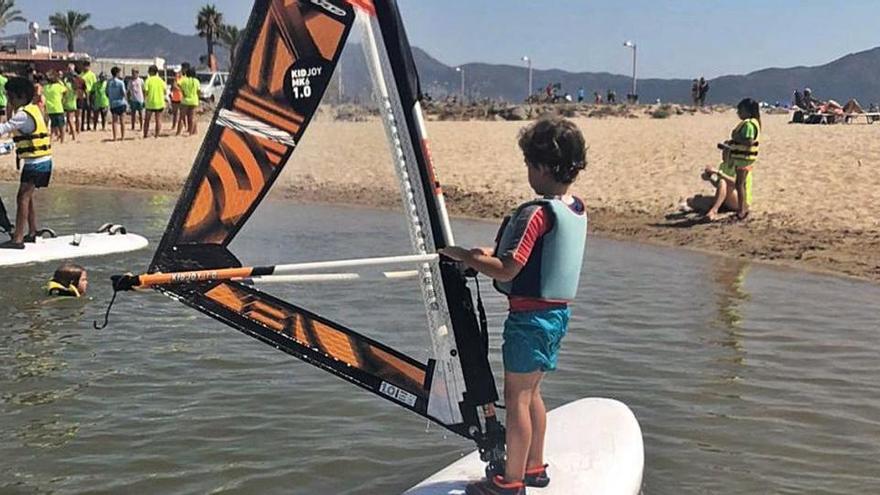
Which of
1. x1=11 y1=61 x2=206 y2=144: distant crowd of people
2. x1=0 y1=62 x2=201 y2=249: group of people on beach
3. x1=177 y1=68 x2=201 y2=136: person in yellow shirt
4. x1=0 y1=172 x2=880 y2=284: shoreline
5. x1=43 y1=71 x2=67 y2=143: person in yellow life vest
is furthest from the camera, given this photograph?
x1=177 y1=68 x2=201 y2=136: person in yellow shirt

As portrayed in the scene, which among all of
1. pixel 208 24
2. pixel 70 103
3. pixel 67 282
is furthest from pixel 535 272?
pixel 208 24

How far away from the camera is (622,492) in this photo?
441cm

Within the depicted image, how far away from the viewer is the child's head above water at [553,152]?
3.86 meters

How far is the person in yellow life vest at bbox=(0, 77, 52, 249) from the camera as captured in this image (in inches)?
402

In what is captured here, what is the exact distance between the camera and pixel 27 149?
10.5 meters

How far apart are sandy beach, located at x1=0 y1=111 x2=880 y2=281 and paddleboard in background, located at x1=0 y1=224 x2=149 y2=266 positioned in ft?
19.6

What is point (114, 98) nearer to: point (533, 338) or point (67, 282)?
point (67, 282)

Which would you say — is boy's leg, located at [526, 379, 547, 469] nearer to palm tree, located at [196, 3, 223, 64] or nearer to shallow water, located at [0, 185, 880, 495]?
shallow water, located at [0, 185, 880, 495]

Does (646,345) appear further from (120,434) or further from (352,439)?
(120,434)

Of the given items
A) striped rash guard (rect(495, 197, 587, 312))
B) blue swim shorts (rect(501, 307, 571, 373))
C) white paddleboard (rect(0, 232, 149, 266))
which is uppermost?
striped rash guard (rect(495, 197, 587, 312))

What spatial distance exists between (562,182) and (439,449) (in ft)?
6.88

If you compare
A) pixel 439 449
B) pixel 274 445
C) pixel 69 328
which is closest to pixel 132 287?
pixel 274 445

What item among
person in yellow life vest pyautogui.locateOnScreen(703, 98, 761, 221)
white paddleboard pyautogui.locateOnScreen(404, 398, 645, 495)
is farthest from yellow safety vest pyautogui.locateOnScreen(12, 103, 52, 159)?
person in yellow life vest pyautogui.locateOnScreen(703, 98, 761, 221)

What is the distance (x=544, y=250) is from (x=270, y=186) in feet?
3.88
